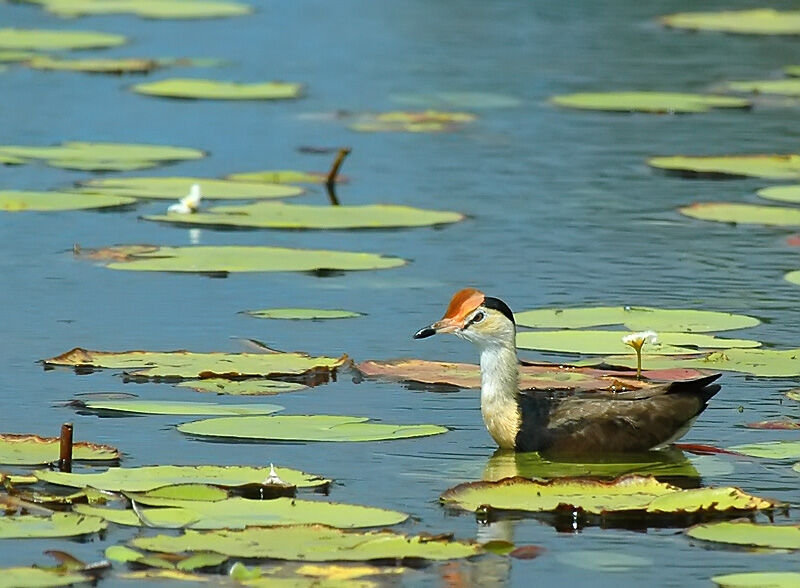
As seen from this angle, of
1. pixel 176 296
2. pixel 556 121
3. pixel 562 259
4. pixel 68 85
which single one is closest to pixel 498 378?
pixel 176 296

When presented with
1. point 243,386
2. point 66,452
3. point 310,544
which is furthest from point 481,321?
point 310,544

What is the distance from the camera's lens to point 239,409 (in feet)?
27.3

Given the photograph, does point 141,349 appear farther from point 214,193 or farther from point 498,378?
point 214,193

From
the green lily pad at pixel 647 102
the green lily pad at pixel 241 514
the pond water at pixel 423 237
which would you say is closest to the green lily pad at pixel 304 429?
the pond water at pixel 423 237

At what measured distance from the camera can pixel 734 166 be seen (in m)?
14.6

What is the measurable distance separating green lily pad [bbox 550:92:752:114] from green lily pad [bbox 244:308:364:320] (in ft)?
25.0

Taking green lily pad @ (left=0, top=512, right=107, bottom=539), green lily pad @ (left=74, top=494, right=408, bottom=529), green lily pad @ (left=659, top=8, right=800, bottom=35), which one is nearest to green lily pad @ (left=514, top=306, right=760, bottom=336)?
green lily pad @ (left=74, top=494, right=408, bottom=529)

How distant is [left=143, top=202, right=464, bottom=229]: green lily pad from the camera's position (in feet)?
41.4

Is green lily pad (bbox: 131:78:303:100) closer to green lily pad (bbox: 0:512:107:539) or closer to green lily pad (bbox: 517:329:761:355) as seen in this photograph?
green lily pad (bbox: 517:329:761:355)

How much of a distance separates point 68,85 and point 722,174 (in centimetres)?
657

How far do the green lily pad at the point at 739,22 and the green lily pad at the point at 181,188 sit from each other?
9882mm

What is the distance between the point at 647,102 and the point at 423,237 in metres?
5.51

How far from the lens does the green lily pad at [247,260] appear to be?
36.9 ft

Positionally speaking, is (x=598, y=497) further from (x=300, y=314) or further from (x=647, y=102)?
(x=647, y=102)
